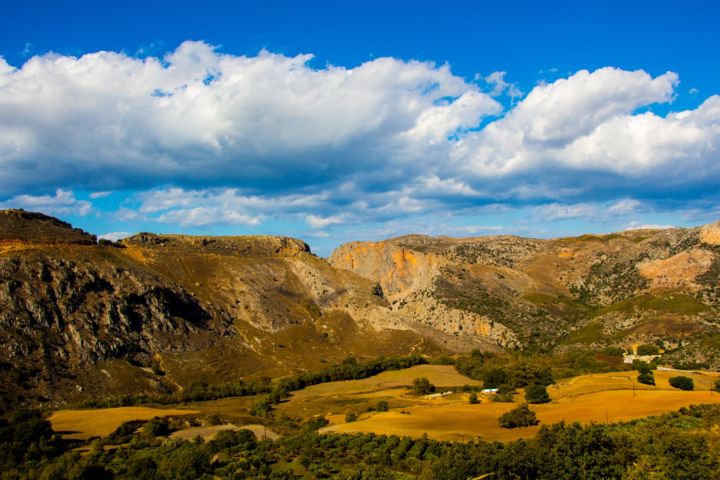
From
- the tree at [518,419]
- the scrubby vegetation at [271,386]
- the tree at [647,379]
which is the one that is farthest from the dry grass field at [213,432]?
the tree at [647,379]

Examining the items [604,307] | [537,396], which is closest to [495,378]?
[537,396]

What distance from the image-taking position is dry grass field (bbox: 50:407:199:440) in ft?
246

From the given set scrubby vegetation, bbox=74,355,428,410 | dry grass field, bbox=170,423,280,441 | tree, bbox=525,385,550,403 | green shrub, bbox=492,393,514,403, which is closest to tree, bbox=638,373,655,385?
tree, bbox=525,385,550,403

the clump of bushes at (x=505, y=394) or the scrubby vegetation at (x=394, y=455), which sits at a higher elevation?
the scrubby vegetation at (x=394, y=455)

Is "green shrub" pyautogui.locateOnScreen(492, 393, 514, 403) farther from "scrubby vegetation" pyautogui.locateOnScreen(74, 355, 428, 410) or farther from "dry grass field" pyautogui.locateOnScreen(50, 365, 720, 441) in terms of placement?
"scrubby vegetation" pyautogui.locateOnScreen(74, 355, 428, 410)

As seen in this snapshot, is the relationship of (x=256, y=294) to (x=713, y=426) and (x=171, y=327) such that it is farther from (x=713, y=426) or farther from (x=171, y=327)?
(x=713, y=426)

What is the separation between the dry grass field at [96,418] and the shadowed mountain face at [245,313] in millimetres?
15555

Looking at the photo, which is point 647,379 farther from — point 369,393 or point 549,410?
point 369,393

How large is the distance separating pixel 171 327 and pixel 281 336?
31.1 m

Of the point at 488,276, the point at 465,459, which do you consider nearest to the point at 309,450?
the point at 465,459

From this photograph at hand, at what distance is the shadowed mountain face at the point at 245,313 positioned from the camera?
11544 cm

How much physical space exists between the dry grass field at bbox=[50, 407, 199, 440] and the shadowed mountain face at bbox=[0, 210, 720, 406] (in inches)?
612

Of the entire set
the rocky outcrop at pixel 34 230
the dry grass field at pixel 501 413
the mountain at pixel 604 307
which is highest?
the rocky outcrop at pixel 34 230

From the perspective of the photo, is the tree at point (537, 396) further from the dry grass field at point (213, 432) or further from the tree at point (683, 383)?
the dry grass field at point (213, 432)
